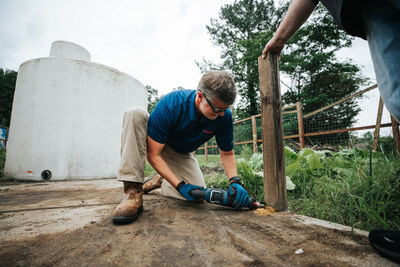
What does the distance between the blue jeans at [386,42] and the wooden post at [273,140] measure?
76cm

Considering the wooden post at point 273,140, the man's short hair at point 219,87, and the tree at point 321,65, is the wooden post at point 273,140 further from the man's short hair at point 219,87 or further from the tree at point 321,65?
the tree at point 321,65

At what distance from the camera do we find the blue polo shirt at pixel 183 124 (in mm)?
1453

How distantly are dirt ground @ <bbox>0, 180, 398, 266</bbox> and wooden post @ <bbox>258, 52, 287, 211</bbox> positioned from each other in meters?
0.14

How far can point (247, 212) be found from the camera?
4.39 ft

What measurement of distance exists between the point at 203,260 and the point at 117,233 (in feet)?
1.72

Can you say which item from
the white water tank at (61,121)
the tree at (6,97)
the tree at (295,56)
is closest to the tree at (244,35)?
the tree at (295,56)

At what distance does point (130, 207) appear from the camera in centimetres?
116

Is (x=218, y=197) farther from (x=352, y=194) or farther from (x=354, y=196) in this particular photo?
(x=352, y=194)

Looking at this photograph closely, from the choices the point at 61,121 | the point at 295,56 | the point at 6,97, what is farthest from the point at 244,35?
the point at 6,97

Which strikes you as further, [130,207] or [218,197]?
[218,197]

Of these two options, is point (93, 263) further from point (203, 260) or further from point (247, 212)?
point (247, 212)

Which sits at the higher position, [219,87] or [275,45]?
[275,45]

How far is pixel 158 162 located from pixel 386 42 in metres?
1.40

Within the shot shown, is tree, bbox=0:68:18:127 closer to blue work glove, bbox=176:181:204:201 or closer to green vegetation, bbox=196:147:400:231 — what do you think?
blue work glove, bbox=176:181:204:201
